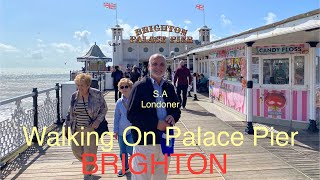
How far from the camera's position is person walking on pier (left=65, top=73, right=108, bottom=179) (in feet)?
12.5

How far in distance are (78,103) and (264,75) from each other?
556 cm

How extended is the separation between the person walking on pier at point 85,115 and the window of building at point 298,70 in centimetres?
530

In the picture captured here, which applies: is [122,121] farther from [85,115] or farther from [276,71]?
[276,71]

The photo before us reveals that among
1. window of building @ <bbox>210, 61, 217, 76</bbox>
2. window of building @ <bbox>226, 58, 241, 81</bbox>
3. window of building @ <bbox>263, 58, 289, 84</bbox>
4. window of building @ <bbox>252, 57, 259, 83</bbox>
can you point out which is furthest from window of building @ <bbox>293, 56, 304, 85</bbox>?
window of building @ <bbox>210, 61, 217, 76</bbox>

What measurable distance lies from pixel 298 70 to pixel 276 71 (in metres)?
0.54

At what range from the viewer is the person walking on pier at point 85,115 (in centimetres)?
381

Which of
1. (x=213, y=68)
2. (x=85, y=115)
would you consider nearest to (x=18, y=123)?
(x=85, y=115)

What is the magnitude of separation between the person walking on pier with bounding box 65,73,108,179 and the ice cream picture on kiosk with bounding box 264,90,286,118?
5.22m

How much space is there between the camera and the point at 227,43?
7.96 meters

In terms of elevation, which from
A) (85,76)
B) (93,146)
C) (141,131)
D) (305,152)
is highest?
(85,76)

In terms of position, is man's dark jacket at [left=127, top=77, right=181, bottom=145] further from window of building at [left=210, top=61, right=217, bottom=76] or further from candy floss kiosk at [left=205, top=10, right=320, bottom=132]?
window of building at [left=210, top=61, right=217, bottom=76]

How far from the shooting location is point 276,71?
302 inches

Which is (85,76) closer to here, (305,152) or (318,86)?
(305,152)

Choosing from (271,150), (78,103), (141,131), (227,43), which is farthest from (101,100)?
(227,43)
